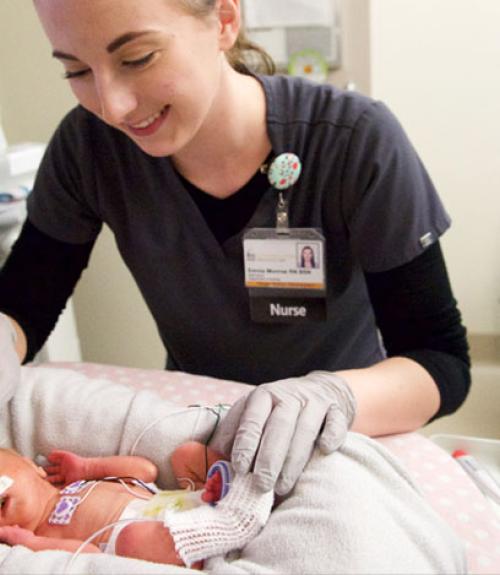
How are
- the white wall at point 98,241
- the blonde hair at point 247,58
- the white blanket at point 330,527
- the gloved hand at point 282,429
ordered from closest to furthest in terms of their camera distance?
1. the white blanket at point 330,527
2. the gloved hand at point 282,429
3. the blonde hair at point 247,58
4. the white wall at point 98,241

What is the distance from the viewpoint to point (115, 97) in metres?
0.79

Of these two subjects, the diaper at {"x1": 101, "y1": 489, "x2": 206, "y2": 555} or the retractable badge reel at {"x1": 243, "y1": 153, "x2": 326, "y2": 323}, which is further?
the retractable badge reel at {"x1": 243, "y1": 153, "x2": 326, "y2": 323}

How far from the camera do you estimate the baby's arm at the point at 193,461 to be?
0.81 meters

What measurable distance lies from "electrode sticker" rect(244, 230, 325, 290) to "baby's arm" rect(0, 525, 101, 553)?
1.55 feet

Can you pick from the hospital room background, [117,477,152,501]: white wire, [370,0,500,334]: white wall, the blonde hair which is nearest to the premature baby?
[117,477,152,501]: white wire

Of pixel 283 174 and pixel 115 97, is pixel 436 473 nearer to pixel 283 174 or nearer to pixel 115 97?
pixel 283 174

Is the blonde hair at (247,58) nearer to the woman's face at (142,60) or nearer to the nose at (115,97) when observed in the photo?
the woman's face at (142,60)

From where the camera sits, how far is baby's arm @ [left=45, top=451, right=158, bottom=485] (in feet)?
2.79

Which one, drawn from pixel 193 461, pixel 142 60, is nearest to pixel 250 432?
pixel 193 461

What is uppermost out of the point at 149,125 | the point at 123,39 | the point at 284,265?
the point at 123,39

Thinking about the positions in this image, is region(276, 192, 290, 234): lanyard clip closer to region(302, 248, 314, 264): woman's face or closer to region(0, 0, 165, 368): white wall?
region(302, 248, 314, 264): woman's face

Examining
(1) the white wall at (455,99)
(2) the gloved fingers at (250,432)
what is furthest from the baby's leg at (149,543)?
(1) the white wall at (455,99)

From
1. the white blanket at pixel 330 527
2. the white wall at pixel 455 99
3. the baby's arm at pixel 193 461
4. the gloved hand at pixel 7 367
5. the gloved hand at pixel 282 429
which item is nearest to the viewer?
the white blanket at pixel 330 527

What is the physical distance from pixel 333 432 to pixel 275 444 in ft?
0.24
